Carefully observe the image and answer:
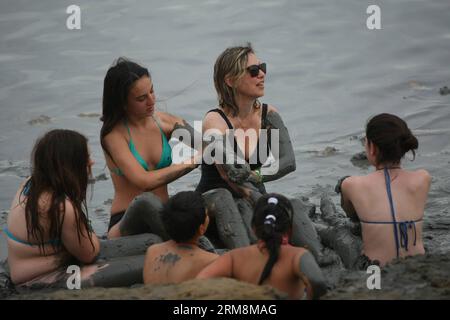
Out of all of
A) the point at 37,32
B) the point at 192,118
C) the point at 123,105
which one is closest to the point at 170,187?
the point at 192,118

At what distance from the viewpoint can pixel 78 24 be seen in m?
13.2

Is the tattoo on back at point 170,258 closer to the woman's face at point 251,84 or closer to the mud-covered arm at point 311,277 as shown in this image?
the mud-covered arm at point 311,277

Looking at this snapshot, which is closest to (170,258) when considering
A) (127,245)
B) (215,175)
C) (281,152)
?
(127,245)

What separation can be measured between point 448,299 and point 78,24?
9387mm

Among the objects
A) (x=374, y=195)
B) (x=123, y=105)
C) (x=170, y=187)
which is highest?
(x=123, y=105)

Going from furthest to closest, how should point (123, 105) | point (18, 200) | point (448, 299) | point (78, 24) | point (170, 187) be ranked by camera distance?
point (78, 24)
point (170, 187)
point (123, 105)
point (18, 200)
point (448, 299)

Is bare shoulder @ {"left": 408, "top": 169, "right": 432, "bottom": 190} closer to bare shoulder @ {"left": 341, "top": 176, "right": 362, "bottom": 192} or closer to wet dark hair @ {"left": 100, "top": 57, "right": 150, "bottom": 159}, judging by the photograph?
bare shoulder @ {"left": 341, "top": 176, "right": 362, "bottom": 192}

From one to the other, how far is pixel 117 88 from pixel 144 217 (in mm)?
924

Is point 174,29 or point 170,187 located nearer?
point 170,187

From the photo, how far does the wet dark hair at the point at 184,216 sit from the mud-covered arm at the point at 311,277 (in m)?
0.75

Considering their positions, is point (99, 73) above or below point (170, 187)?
above

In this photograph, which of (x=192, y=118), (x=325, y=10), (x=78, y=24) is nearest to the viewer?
(x=192, y=118)

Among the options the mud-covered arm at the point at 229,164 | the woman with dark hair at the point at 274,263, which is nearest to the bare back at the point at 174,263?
the woman with dark hair at the point at 274,263

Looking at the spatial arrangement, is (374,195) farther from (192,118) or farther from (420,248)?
(192,118)
